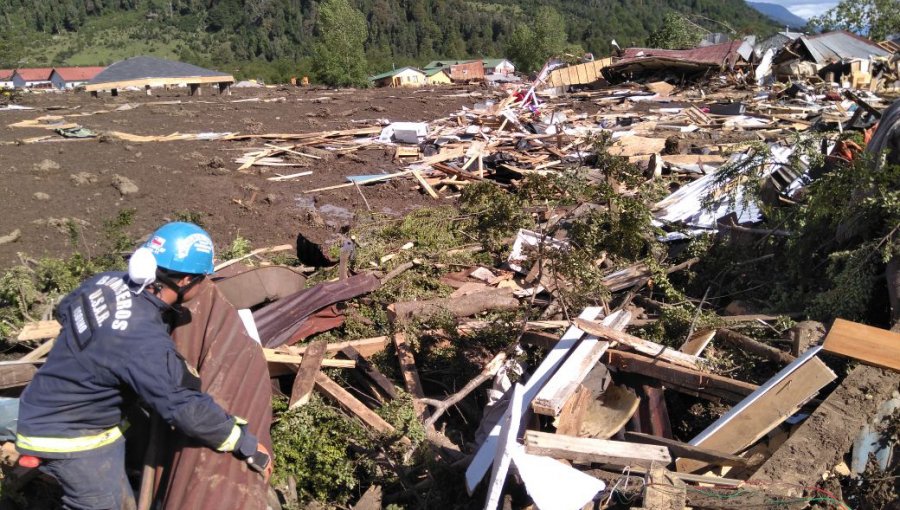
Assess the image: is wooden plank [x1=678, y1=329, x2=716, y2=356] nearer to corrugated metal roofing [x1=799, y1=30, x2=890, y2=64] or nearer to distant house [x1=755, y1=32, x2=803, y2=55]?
corrugated metal roofing [x1=799, y1=30, x2=890, y2=64]

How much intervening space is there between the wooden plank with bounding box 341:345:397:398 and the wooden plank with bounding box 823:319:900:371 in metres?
2.96

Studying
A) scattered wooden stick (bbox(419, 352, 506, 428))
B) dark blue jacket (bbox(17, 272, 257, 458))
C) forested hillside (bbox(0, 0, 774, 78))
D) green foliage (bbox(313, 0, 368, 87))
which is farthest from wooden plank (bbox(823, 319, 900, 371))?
forested hillside (bbox(0, 0, 774, 78))

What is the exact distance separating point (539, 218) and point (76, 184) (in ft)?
28.5

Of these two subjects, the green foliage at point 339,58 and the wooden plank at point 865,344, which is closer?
the wooden plank at point 865,344

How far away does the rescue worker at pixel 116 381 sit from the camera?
2.70 metres

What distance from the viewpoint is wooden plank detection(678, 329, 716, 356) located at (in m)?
4.46

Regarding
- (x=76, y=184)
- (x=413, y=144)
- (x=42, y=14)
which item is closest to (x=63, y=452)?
(x=76, y=184)

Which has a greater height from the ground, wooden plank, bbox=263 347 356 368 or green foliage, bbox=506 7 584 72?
wooden plank, bbox=263 347 356 368

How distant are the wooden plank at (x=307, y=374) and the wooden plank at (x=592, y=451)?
183 centimetres

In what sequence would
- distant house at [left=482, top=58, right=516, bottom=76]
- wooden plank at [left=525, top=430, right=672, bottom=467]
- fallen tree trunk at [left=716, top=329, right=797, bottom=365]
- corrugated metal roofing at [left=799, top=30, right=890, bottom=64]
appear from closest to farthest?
wooden plank at [left=525, top=430, right=672, bottom=467], fallen tree trunk at [left=716, top=329, right=797, bottom=365], corrugated metal roofing at [left=799, top=30, right=890, bottom=64], distant house at [left=482, top=58, right=516, bottom=76]

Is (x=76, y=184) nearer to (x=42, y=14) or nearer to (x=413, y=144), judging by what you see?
(x=413, y=144)

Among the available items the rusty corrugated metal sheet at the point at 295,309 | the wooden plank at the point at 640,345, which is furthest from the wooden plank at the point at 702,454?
the rusty corrugated metal sheet at the point at 295,309

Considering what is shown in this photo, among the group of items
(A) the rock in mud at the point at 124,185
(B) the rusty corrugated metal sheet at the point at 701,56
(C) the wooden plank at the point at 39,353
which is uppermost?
(C) the wooden plank at the point at 39,353

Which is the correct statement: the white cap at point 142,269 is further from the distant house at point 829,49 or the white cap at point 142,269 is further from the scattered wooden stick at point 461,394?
the distant house at point 829,49
